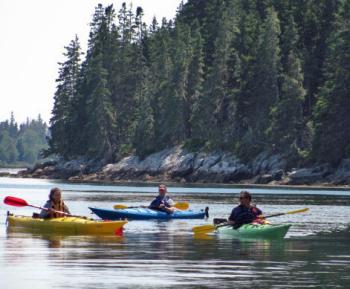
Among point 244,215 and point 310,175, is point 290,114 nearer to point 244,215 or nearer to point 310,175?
point 310,175

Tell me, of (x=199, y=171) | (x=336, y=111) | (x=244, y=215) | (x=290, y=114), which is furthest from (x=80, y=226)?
(x=199, y=171)

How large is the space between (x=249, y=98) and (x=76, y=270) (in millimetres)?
109973

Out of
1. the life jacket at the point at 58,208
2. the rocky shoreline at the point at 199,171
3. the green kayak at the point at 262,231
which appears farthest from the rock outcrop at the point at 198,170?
the life jacket at the point at 58,208

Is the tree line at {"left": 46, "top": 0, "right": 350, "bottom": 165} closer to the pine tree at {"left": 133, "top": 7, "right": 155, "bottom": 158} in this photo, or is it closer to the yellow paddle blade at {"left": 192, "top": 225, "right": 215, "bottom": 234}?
the pine tree at {"left": 133, "top": 7, "right": 155, "bottom": 158}

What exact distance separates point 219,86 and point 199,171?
13.2 meters

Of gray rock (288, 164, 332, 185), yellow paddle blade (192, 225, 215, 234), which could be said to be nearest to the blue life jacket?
yellow paddle blade (192, 225, 215, 234)

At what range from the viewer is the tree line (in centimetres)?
12006

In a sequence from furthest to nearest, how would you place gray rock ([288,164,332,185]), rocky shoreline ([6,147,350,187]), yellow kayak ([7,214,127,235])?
rocky shoreline ([6,147,350,187]) → gray rock ([288,164,332,185]) → yellow kayak ([7,214,127,235])

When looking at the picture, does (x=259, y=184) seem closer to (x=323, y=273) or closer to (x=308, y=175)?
(x=308, y=175)

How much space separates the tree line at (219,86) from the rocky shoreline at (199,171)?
1.36m

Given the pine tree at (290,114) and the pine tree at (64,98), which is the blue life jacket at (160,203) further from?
the pine tree at (64,98)

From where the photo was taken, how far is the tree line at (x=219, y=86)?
394 ft

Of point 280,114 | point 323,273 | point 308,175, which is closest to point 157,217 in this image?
point 323,273

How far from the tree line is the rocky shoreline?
136cm
